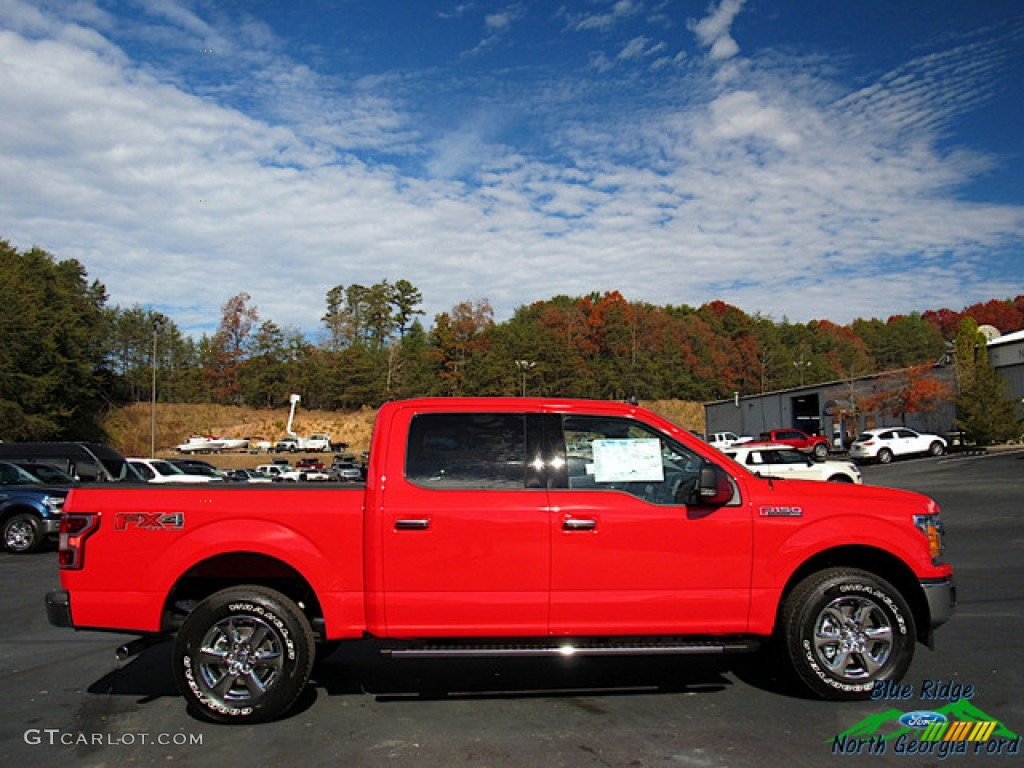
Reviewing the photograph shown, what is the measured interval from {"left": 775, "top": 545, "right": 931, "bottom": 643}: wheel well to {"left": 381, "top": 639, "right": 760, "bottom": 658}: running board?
24.0 inches

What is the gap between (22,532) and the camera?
1351cm

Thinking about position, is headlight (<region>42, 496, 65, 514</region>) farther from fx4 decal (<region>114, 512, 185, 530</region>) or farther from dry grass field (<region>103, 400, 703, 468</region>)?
dry grass field (<region>103, 400, 703, 468</region>)

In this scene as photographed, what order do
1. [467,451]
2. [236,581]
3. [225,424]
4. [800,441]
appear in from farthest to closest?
[225,424]
[800,441]
[236,581]
[467,451]

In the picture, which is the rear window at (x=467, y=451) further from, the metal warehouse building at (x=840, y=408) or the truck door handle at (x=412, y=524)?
the metal warehouse building at (x=840, y=408)

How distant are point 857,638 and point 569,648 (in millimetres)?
1892

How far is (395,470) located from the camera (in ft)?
15.9

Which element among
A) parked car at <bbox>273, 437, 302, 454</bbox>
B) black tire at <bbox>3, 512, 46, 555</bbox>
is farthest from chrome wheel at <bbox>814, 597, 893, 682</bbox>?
parked car at <bbox>273, 437, 302, 454</bbox>

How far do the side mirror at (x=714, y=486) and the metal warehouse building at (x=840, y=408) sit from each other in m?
43.1

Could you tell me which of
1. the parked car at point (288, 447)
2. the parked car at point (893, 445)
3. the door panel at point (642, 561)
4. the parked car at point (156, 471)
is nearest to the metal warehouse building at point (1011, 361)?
the parked car at point (893, 445)

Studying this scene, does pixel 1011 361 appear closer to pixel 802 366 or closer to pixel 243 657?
pixel 243 657

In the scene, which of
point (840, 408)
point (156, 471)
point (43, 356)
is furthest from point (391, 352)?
point (156, 471)

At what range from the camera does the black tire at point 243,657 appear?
15.2 feet

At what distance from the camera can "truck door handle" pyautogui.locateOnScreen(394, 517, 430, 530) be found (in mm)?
4672

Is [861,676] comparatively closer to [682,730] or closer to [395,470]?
[682,730]
